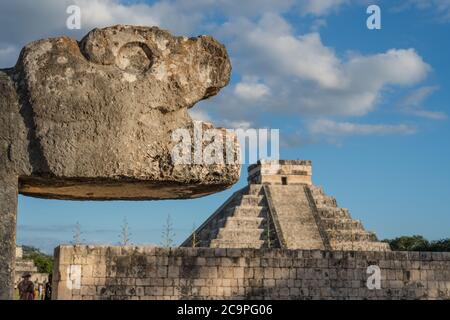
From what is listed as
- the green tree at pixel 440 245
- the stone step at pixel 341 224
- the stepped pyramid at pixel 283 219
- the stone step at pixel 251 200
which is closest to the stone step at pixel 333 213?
the stepped pyramid at pixel 283 219

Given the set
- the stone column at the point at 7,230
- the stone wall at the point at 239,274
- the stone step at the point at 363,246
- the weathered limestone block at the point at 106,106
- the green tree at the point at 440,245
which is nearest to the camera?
the stone column at the point at 7,230

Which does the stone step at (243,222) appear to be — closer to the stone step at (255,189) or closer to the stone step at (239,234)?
the stone step at (239,234)

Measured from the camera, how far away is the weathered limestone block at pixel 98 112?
356cm

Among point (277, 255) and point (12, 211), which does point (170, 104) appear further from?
point (277, 255)

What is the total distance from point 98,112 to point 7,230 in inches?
30.5

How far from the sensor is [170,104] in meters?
3.70

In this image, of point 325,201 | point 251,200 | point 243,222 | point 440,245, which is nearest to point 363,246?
point 243,222

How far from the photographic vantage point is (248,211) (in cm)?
4312

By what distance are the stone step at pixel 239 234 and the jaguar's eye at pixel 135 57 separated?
34.8m

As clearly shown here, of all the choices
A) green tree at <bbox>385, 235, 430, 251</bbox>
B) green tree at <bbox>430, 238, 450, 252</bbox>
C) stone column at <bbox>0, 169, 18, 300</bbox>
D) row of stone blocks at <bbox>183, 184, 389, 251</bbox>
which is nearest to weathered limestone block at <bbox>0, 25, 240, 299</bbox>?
stone column at <bbox>0, 169, 18, 300</bbox>
